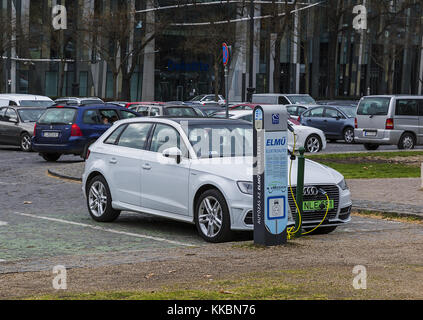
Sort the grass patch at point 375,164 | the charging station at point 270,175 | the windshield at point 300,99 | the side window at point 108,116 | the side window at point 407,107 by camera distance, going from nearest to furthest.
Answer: the charging station at point 270,175
the grass patch at point 375,164
the side window at point 108,116
the side window at point 407,107
the windshield at point 300,99

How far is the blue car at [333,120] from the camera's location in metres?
34.4

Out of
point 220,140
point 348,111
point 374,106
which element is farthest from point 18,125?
point 220,140

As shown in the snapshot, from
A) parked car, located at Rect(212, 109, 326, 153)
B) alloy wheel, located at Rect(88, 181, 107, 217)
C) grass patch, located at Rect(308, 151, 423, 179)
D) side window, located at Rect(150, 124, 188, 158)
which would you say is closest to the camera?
side window, located at Rect(150, 124, 188, 158)

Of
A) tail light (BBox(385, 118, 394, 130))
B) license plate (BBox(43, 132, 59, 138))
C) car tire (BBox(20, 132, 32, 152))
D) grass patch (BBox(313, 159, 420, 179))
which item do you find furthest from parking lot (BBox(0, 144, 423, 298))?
tail light (BBox(385, 118, 394, 130))

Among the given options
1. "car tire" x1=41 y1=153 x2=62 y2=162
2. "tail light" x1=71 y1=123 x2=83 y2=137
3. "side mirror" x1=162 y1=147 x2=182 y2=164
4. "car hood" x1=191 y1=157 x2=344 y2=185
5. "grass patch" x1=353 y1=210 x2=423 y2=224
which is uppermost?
"side mirror" x1=162 y1=147 x2=182 y2=164

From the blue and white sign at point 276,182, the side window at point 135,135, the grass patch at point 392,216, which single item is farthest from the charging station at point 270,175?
the grass patch at point 392,216

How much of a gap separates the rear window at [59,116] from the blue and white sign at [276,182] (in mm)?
15110

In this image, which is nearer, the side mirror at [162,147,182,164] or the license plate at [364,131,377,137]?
the side mirror at [162,147,182,164]

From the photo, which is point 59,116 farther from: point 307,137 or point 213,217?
point 213,217

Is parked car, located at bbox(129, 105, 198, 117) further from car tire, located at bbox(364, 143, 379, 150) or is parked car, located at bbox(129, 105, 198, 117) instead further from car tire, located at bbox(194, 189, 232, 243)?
car tire, located at bbox(194, 189, 232, 243)

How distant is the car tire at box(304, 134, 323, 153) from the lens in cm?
2833

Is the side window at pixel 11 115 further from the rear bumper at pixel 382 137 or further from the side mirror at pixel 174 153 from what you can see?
the side mirror at pixel 174 153

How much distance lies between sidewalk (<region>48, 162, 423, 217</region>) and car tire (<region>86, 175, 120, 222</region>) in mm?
3871
